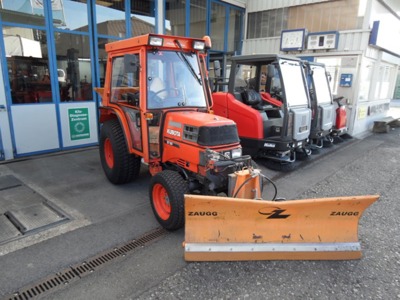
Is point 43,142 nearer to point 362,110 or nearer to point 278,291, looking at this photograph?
point 278,291

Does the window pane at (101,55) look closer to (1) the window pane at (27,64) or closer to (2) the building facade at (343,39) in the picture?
(1) the window pane at (27,64)

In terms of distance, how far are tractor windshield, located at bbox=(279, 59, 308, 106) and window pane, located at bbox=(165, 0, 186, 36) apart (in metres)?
4.00

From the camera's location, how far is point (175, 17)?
329 inches

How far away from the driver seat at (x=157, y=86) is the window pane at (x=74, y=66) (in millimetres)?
3431

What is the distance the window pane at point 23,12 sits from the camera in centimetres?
513

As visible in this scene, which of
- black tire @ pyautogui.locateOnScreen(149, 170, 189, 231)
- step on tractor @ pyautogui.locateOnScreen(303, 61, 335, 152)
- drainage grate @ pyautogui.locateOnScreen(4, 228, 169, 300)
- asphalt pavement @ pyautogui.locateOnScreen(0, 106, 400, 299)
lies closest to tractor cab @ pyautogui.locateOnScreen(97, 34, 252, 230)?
black tire @ pyautogui.locateOnScreen(149, 170, 189, 231)

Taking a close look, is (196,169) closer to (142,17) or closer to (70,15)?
(70,15)

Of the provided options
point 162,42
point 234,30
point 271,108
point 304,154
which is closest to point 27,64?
point 162,42

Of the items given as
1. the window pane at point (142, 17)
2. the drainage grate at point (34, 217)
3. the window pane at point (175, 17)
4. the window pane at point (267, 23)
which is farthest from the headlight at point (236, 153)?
the window pane at point (267, 23)

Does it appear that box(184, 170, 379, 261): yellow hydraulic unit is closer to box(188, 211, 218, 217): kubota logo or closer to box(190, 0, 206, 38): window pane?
box(188, 211, 218, 217): kubota logo

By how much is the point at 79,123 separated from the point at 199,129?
4.30 m

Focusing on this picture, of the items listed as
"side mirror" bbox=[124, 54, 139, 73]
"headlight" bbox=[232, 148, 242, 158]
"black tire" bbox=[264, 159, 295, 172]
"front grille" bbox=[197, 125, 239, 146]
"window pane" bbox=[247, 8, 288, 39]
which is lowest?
"black tire" bbox=[264, 159, 295, 172]

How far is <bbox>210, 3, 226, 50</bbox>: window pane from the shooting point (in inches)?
375

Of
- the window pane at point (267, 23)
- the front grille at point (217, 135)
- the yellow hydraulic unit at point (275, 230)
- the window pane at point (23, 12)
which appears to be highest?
the window pane at point (267, 23)
